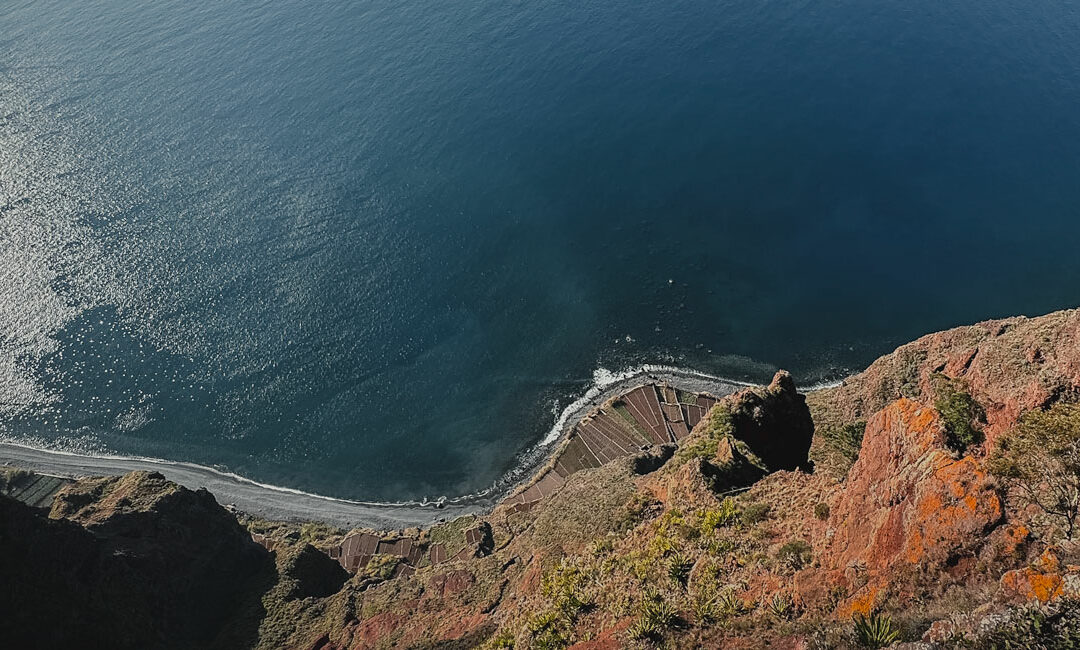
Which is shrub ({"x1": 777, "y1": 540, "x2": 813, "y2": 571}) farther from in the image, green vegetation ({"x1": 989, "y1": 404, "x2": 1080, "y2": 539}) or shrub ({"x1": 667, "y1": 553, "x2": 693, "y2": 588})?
green vegetation ({"x1": 989, "y1": 404, "x2": 1080, "y2": 539})

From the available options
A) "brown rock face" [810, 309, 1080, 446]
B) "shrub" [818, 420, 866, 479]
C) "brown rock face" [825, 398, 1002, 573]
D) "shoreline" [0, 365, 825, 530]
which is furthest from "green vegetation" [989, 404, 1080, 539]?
"shoreline" [0, 365, 825, 530]

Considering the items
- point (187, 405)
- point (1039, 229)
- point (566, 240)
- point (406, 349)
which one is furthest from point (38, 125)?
point (1039, 229)

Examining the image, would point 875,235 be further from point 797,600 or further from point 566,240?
point 797,600

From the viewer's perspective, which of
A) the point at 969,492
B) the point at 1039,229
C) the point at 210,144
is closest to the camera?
the point at 969,492

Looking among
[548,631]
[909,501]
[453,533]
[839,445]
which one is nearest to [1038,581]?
[909,501]

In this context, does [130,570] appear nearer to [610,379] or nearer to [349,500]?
[349,500]

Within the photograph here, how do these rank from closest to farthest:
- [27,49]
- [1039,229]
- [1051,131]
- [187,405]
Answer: [187,405], [1039,229], [1051,131], [27,49]

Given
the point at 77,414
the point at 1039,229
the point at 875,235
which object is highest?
the point at 77,414
